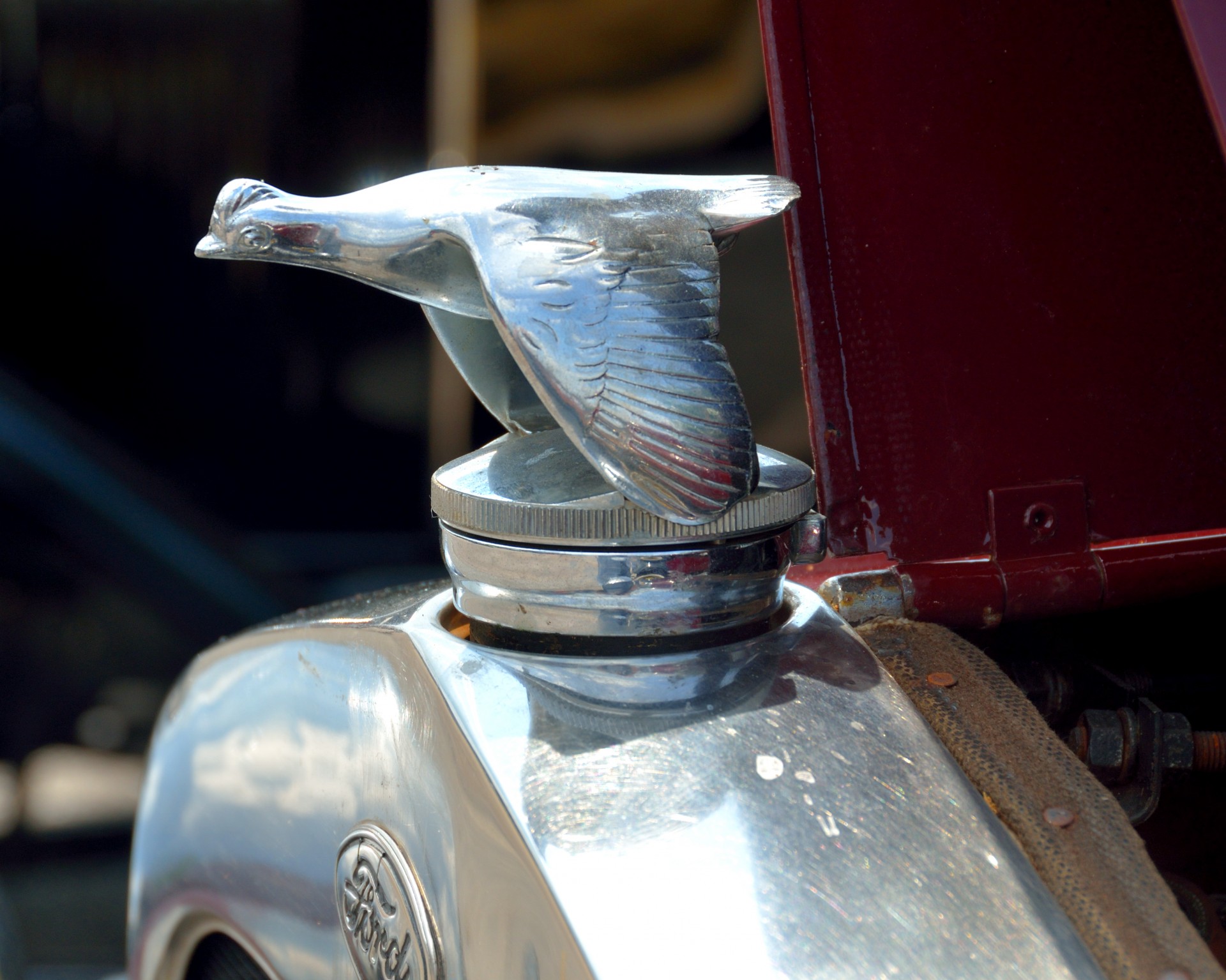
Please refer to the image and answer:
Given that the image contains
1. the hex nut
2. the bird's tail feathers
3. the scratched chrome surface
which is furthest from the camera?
the hex nut

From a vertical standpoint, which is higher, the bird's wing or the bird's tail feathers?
the bird's tail feathers

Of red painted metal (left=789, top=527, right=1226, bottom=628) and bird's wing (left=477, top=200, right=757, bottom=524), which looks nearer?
bird's wing (left=477, top=200, right=757, bottom=524)

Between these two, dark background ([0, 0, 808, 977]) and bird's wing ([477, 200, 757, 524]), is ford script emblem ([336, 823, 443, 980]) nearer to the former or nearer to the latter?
bird's wing ([477, 200, 757, 524])

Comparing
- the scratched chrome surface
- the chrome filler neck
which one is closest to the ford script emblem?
the scratched chrome surface

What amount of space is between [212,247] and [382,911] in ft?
1.24

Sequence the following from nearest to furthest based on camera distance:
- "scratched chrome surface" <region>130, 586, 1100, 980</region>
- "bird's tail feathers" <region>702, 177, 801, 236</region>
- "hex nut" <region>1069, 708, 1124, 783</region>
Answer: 1. "scratched chrome surface" <region>130, 586, 1100, 980</region>
2. "bird's tail feathers" <region>702, 177, 801, 236</region>
3. "hex nut" <region>1069, 708, 1124, 783</region>

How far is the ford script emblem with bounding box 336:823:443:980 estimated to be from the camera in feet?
1.87

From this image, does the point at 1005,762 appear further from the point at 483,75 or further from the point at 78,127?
the point at 78,127

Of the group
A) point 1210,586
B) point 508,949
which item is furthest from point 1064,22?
point 508,949

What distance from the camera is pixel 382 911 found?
0.60 metres

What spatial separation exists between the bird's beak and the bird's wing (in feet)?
0.53

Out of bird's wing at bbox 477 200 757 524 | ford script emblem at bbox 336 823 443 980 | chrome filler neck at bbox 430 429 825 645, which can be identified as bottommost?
ford script emblem at bbox 336 823 443 980

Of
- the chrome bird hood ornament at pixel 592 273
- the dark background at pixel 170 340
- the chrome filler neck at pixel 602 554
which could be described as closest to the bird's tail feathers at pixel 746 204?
the chrome bird hood ornament at pixel 592 273

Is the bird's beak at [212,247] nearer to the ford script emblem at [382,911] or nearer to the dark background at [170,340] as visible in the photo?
the ford script emblem at [382,911]
